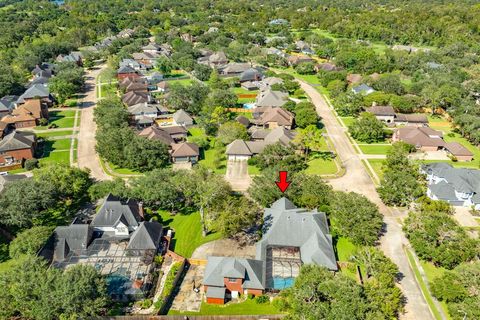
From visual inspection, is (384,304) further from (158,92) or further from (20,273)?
(158,92)

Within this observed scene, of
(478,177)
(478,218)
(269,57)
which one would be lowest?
(269,57)

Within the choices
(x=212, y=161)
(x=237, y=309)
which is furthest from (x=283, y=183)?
(x=237, y=309)

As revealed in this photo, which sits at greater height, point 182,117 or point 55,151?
point 182,117

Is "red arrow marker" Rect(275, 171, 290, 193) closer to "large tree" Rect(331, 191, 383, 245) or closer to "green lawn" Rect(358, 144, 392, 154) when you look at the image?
"large tree" Rect(331, 191, 383, 245)

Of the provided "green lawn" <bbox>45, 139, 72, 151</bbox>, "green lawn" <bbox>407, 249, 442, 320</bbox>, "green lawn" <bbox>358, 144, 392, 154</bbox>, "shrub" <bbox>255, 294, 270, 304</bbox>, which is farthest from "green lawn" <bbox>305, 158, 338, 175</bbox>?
"green lawn" <bbox>45, 139, 72, 151</bbox>

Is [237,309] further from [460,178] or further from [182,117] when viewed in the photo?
[182,117]

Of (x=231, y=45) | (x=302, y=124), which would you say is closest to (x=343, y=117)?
(x=302, y=124)
